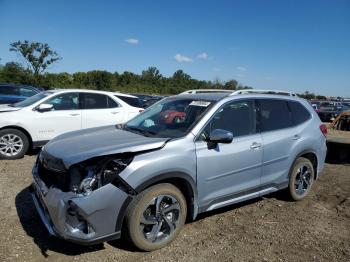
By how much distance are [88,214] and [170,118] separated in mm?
1878

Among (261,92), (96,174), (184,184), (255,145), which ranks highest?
(261,92)

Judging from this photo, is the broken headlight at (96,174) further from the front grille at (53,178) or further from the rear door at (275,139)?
the rear door at (275,139)

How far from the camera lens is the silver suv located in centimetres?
352

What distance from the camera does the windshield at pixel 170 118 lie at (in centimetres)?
445

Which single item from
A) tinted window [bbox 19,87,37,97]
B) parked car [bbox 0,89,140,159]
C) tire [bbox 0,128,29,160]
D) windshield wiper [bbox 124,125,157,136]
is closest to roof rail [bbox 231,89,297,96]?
windshield wiper [bbox 124,125,157,136]

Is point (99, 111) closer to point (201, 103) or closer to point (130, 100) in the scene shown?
point (130, 100)

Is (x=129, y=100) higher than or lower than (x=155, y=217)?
higher

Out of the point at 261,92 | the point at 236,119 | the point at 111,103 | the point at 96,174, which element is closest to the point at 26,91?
the point at 111,103

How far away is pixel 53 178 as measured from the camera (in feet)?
12.7

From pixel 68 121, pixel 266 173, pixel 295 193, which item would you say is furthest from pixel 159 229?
pixel 68 121

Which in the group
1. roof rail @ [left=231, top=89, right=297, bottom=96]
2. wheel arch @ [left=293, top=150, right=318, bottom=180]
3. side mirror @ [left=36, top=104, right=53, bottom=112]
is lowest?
wheel arch @ [left=293, top=150, right=318, bottom=180]

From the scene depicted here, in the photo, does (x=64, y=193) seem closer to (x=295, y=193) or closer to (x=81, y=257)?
(x=81, y=257)

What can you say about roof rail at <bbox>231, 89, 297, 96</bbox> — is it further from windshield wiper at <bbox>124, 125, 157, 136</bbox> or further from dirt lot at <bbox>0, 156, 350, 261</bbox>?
dirt lot at <bbox>0, 156, 350, 261</bbox>

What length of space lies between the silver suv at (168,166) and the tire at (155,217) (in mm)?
10
